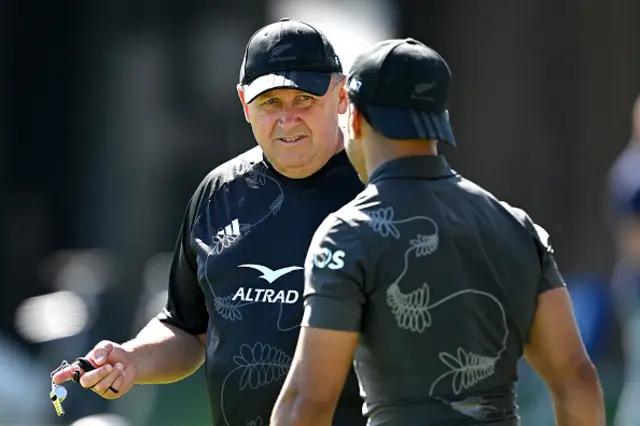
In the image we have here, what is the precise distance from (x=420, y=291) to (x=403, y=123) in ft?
1.27

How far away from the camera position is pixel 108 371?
404cm

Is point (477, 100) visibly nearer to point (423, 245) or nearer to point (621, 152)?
point (621, 152)

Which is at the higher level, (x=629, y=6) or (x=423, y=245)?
(x=423, y=245)

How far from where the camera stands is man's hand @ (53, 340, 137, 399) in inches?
157

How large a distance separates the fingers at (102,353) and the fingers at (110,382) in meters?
0.04

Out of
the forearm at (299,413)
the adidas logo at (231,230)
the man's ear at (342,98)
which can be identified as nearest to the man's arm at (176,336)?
the adidas logo at (231,230)

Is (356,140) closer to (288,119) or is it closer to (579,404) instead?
(288,119)

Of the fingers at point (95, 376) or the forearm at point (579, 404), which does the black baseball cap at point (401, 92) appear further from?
the fingers at point (95, 376)

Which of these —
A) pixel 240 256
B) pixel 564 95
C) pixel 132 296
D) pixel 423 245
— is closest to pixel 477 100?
pixel 564 95

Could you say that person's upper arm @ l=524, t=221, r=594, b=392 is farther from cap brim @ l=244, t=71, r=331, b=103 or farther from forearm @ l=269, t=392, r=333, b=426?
cap brim @ l=244, t=71, r=331, b=103

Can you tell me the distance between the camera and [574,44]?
443 inches

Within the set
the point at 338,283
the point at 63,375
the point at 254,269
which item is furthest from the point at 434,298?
the point at 63,375

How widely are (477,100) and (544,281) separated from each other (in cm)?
834

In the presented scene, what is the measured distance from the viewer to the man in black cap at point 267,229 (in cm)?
401
